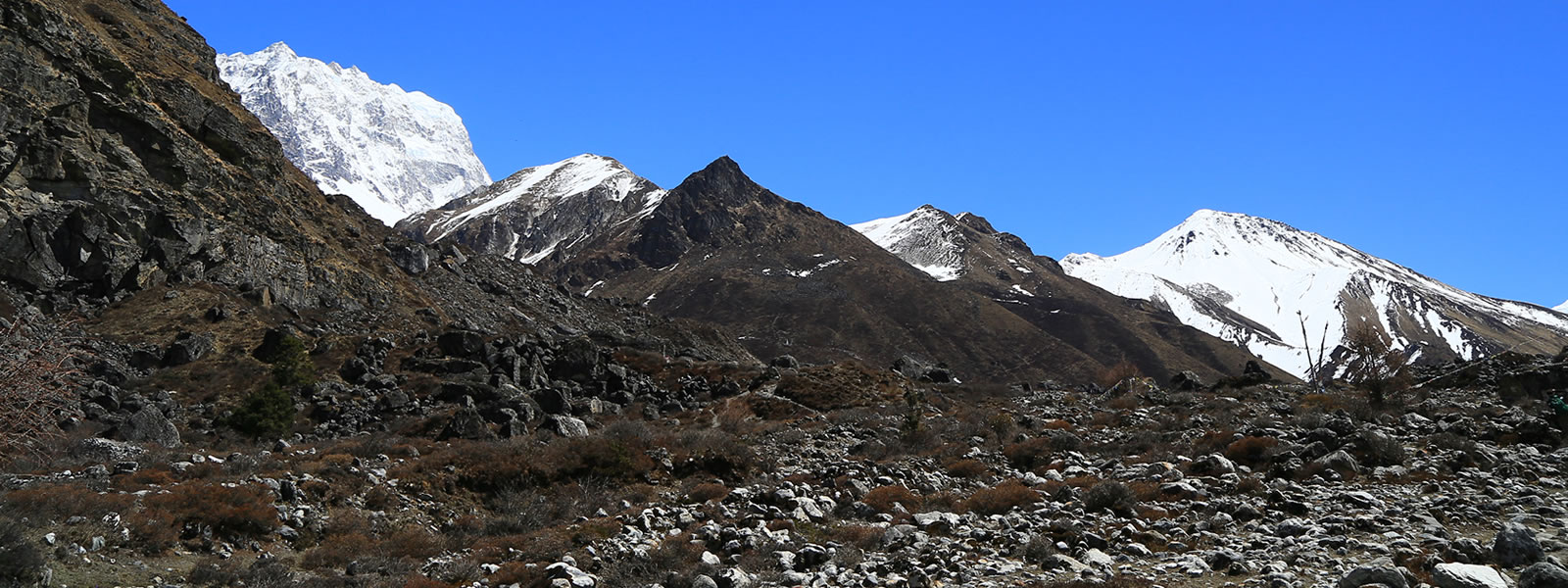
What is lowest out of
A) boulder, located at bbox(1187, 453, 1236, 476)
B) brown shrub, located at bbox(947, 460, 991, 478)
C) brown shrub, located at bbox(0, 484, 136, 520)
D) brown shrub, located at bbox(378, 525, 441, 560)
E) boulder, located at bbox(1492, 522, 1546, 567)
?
brown shrub, located at bbox(378, 525, 441, 560)

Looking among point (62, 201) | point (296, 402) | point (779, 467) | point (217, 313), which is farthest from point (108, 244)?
point (779, 467)

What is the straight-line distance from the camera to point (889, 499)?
63.6 feet

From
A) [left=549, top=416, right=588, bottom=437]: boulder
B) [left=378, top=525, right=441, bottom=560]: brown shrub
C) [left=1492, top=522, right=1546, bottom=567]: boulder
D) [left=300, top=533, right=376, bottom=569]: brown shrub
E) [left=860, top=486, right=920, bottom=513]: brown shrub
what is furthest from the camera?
[left=549, top=416, right=588, bottom=437]: boulder

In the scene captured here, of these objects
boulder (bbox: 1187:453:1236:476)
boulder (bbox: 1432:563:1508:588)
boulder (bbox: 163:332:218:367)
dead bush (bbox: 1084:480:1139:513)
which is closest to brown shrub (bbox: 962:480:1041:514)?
dead bush (bbox: 1084:480:1139:513)

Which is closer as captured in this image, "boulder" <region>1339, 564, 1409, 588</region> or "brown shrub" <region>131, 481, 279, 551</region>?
"boulder" <region>1339, 564, 1409, 588</region>

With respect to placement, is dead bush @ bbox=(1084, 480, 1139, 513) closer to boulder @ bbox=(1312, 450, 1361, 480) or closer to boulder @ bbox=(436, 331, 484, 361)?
boulder @ bbox=(1312, 450, 1361, 480)

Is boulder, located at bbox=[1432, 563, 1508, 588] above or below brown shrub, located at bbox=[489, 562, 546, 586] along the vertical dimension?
above

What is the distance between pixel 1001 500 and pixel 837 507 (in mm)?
3528

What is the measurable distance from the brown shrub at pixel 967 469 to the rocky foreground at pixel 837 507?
17 centimetres

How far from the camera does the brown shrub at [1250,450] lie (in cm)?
2275

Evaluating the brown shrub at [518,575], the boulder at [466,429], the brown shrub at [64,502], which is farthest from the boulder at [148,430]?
the brown shrub at [518,575]

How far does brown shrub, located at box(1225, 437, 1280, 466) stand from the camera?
22750mm

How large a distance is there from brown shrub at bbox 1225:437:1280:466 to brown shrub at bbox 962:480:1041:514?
7849 millimetres

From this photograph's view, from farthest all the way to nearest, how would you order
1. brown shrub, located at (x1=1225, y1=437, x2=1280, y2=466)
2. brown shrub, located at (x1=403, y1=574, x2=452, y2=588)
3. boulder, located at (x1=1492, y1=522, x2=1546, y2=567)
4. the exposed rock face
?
the exposed rock face, brown shrub, located at (x1=1225, y1=437, x2=1280, y2=466), brown shrub, located at (x1=403, y1=574, x2=452, y2=588), boulder, located at (x1=1492, y1=522, x2=1546, y2=567)
